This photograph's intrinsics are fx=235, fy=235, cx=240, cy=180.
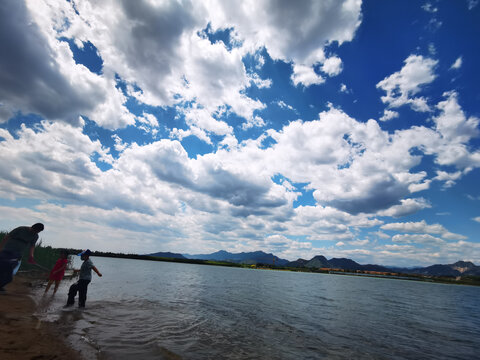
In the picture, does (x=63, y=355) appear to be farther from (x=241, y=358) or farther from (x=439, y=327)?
(x=439, y=327)

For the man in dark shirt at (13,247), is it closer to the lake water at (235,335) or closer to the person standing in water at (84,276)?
the person standing in water at (84,276)

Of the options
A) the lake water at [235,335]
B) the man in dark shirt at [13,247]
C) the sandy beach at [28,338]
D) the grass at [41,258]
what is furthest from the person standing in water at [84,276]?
the grass at [41,258]

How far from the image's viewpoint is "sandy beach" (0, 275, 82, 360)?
8.84 m

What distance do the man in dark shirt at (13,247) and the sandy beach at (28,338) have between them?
2.11m

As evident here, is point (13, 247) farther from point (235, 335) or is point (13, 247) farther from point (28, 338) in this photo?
point (235, 335)

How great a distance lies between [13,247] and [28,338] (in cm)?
841

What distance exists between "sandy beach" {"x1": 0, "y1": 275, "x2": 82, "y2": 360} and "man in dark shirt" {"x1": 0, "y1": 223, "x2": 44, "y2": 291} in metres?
2.11

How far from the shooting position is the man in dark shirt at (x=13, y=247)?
15494 mm

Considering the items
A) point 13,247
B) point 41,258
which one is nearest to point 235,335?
point 13,247

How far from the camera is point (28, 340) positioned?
10.1 m

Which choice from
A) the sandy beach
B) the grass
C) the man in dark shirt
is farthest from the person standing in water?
the grass

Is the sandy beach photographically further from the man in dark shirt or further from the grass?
the grass

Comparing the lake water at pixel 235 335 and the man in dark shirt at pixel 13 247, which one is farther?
the man in dark shirt at pixel 13 247

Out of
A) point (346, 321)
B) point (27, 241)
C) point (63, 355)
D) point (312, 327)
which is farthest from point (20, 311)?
point (346, 321)
